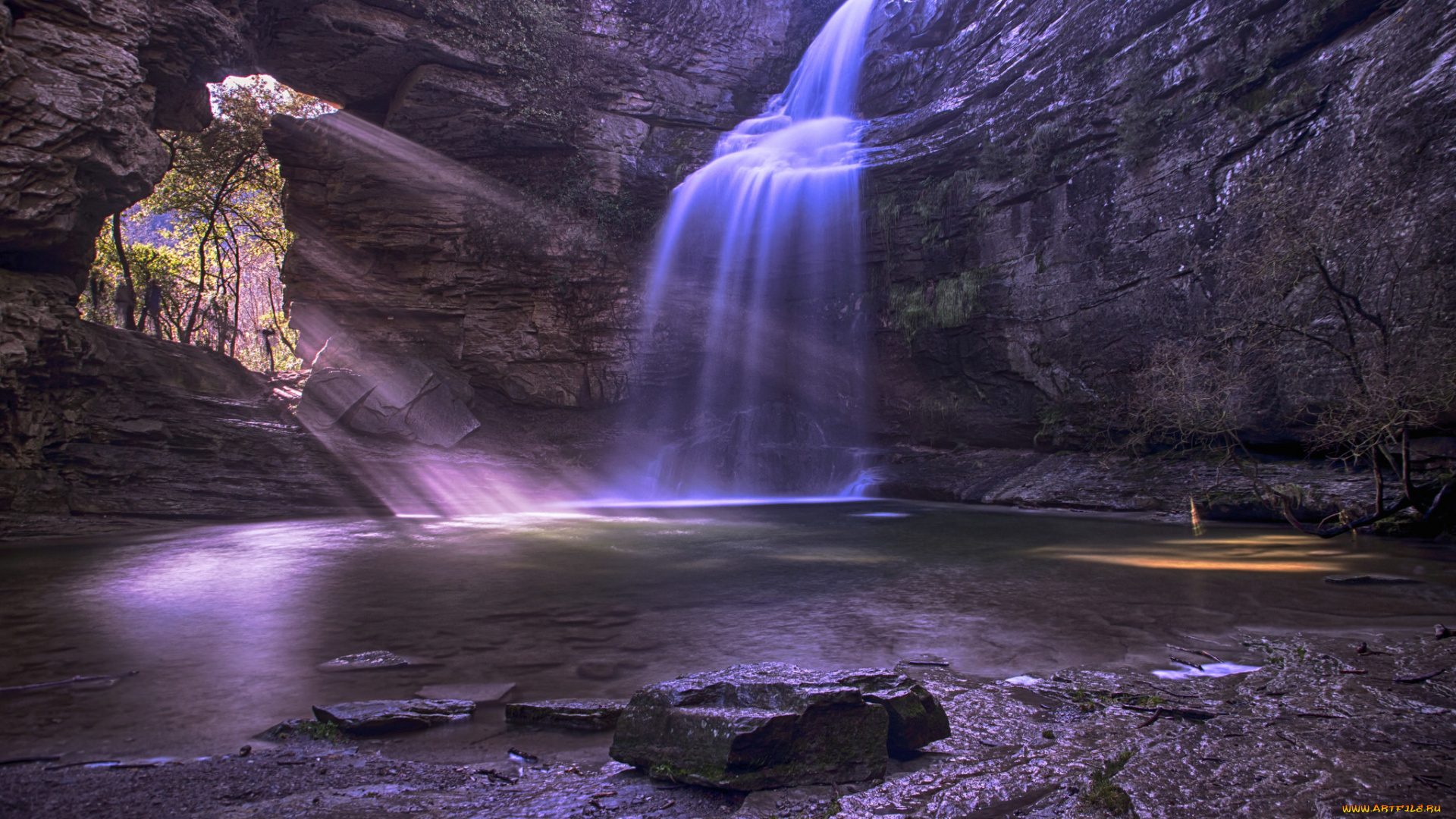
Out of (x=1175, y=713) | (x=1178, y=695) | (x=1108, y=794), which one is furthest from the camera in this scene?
(x=1178, y=695)

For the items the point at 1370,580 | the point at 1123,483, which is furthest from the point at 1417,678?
the point at 1123,483

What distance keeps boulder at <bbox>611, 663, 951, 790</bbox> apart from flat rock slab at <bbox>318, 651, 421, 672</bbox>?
1.98m

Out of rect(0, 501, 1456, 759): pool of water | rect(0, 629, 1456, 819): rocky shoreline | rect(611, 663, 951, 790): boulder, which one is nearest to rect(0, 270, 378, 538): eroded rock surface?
rect(0, 501, 1456, 759): pool of water

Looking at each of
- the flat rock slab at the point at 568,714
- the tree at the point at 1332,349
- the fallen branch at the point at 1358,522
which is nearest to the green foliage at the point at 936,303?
the tree at the point at 1332,349

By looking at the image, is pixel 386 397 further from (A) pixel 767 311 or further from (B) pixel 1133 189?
(B) pixel 1133 189

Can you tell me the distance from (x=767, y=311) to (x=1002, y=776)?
1750 centimetres

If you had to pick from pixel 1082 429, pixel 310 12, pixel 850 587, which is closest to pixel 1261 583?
pixel 850 587

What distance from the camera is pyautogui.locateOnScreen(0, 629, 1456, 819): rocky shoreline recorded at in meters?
2.05

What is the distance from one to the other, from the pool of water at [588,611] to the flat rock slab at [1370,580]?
0.16 meters

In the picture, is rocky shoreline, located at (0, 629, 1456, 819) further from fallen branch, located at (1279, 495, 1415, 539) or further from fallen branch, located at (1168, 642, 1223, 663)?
fallen branch, located at (1279, 495, 1415, 539)

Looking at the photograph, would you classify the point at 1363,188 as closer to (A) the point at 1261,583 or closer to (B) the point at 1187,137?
(B) the point at 1187,137

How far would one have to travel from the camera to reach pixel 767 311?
19.3 metres

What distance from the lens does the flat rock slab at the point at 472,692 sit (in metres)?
3.29

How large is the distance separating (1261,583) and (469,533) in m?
9.52
